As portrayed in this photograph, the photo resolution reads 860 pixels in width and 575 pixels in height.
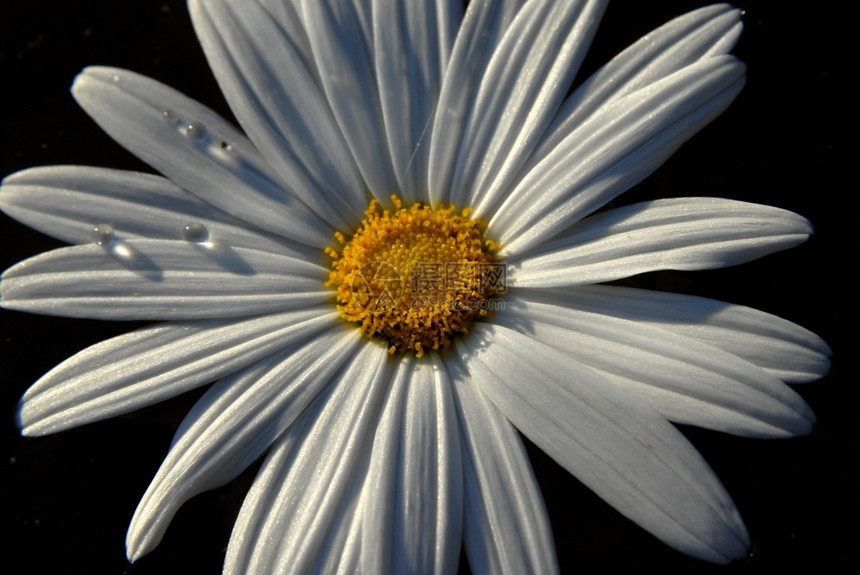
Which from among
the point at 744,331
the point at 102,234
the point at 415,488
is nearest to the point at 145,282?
the point at 102,234

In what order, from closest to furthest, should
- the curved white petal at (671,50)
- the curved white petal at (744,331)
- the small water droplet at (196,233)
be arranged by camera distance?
the curved white petal at (744,331) < the curved white petal at (671,50) < the small water droplet at (196,233)

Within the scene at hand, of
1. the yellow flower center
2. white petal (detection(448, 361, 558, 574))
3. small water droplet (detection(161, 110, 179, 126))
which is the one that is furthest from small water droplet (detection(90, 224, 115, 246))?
white petal (detection(448, 361, 558, 574))

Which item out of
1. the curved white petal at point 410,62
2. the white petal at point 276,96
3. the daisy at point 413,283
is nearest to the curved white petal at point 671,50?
the daisy at point 413,283

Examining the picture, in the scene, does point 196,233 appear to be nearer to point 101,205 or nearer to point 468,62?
point 101,205

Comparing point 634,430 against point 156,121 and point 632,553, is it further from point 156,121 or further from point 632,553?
point 156,121

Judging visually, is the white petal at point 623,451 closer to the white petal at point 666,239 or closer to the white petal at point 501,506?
the white petal at point 501,506

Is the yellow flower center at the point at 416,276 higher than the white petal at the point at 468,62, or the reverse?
the white petal at the point at 468,62

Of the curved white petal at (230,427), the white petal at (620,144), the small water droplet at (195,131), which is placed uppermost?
the small water droplet at (195,131)
